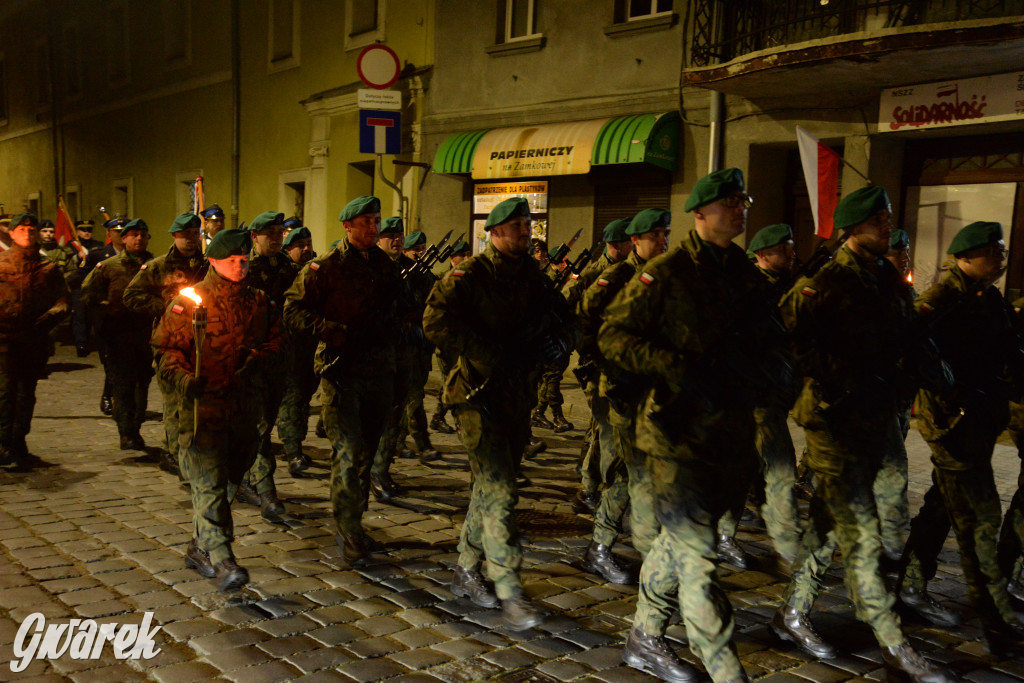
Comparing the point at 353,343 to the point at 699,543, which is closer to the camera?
the point at 699,543

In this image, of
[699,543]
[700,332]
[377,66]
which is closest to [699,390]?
[700,332]

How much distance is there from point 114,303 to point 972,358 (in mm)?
7110

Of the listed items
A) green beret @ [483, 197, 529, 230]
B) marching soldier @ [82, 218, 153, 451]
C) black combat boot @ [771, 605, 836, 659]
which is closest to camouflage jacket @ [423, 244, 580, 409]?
green beret @ [483, 197, 529, 230]

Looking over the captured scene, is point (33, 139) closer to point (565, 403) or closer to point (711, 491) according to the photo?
point (565, 403)

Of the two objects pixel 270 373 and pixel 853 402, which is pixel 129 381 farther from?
pixel 853 402

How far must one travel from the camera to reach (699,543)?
367 cm

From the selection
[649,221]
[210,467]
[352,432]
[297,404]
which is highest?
[649,221]

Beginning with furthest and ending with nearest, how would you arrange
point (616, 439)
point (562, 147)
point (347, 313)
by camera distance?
point (562, 147), point (616, 439), point (347, 313)

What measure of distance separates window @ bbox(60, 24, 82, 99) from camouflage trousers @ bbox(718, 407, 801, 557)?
2919cm

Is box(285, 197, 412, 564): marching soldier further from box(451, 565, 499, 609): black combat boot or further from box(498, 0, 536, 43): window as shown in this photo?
box(498, 0, 536, 43): window

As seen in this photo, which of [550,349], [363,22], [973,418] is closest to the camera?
[973,418]

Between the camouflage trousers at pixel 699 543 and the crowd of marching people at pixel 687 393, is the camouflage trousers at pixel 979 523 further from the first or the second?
the camouflage trousers at pixel 699 543

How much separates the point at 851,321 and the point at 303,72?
1799 centimetres

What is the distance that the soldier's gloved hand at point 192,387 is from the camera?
4.75 meters
